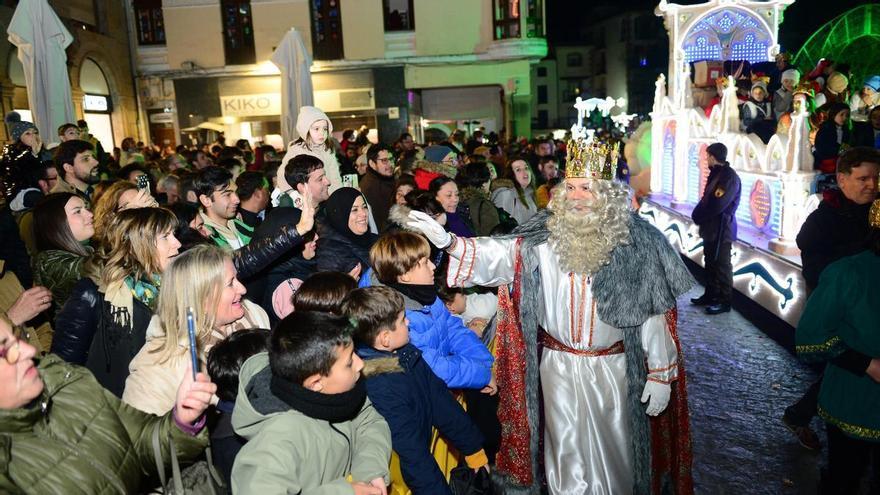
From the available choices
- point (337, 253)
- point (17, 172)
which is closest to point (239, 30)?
point (17, 172)

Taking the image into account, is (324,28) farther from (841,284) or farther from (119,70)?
(841,284)

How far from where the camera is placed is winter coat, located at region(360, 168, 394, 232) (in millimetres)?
6996

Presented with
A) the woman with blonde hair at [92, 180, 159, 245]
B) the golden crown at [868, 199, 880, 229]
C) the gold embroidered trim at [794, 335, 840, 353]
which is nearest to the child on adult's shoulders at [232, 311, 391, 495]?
the woman with blonde hair at [92, 180, 159, 245]

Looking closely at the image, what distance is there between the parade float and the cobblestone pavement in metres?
0.55

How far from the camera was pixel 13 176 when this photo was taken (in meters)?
6.02

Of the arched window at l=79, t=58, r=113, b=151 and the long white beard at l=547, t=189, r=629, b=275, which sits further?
the arched window at l=79, t=58, r=113, b=151

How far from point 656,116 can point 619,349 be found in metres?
11.3

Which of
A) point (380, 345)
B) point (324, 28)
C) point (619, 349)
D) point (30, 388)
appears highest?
point (324, 28)

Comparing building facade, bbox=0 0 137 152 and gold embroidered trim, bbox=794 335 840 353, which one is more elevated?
building facade, bbox=0 0 137 152

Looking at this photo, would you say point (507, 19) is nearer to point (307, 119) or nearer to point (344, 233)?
point (307, 119)

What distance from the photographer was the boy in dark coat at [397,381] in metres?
2.78

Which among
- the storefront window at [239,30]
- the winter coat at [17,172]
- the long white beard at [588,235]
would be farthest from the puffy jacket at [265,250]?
the storefront window at [239,30]

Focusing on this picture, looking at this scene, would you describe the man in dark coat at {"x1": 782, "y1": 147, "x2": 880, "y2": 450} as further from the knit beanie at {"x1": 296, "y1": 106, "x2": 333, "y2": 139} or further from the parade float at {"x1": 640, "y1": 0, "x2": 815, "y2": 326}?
the knit beanie at {"x1": 296, "y1": 106, "x2": 333, "y2": 139}

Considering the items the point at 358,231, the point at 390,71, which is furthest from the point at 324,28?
the point at 358,231
